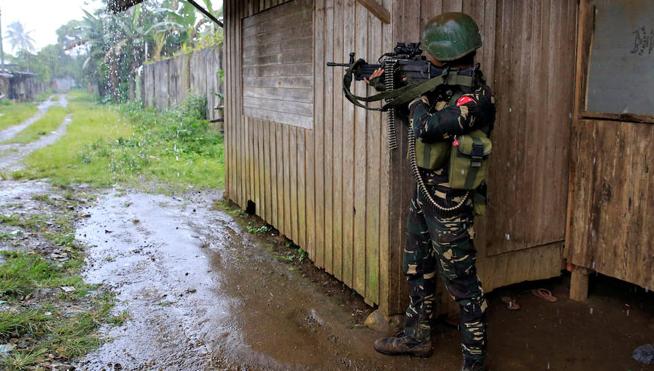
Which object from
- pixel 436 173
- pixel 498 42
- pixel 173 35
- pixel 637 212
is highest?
pixel 173 35

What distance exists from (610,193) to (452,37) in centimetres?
196

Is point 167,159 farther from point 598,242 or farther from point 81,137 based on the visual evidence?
point 598,242

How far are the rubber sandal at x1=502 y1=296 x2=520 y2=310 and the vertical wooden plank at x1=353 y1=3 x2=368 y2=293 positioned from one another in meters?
1.16

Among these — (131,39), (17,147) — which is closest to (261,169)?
(17,147)

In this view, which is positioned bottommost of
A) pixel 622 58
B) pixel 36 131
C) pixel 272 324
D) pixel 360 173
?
pixel 272 324

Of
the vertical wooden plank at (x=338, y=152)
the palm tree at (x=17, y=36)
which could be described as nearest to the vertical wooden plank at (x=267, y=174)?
the vertical wooden plank at (x=338, y=152)

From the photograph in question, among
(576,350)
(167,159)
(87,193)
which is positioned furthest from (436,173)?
(167,159)

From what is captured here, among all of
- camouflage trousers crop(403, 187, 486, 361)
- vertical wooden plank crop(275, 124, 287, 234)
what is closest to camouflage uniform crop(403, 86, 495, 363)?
camouflage trousers crop(403, 187, 486, 361)

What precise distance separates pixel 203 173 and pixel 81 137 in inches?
278

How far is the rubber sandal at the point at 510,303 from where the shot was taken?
4387 millimetres

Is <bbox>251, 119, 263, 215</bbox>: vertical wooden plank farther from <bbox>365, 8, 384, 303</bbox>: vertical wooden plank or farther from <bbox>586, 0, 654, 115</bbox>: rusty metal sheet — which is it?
<bbox>586, 0, 654, 115</bbox>: rusty metal sheet

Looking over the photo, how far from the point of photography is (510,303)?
4.44 metres

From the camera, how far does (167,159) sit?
1146cm

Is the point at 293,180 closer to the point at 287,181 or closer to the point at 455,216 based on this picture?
the point at 287,181
